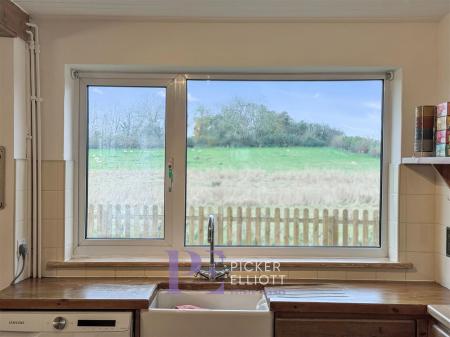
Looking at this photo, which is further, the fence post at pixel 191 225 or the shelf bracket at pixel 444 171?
the fence post at pixel 191 225

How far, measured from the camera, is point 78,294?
1.97 meters

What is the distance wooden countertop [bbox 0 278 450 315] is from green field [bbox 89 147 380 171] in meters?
0.70

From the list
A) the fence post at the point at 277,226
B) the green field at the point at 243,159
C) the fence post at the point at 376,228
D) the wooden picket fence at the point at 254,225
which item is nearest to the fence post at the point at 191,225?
the wooden picket fence at the point at 254,225

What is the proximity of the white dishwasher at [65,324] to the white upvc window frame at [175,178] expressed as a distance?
62 cm

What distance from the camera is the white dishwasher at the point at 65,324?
6.07ft

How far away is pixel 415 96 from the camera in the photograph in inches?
90.7

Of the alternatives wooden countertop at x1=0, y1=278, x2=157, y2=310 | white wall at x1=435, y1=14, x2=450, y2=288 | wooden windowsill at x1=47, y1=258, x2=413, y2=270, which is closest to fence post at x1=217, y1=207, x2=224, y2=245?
wooden windowsill at x1=47, y1=258, x2=413, y2=270

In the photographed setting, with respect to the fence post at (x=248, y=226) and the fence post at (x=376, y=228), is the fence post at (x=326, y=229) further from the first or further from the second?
the fence post at (x=248, y=226)

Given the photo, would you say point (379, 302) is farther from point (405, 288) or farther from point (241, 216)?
point (241, 216)

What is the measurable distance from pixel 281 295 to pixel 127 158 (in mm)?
1245

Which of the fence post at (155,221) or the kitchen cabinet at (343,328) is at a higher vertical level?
the fence post at (155,221)

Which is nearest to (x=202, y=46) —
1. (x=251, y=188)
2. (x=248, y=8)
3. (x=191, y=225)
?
(x=248, y=8)

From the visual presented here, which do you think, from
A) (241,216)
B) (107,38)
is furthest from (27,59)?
(241,216)
